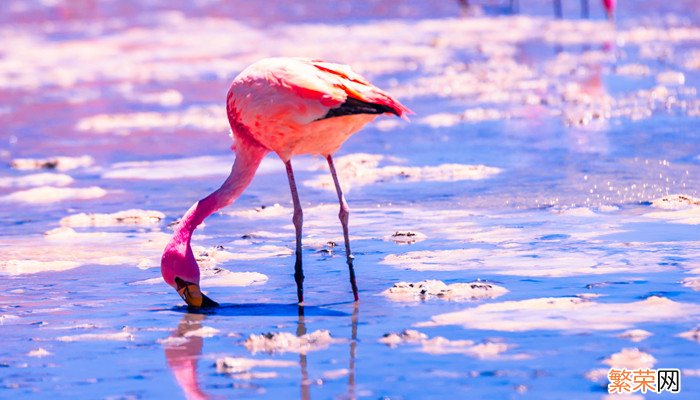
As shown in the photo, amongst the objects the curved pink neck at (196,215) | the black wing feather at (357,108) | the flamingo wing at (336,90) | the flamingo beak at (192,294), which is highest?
the flamingo wing at (336,90)

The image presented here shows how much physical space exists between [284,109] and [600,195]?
101 inches

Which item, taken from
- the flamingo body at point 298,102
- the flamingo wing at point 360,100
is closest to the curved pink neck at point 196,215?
the flamingo body at point 298,102

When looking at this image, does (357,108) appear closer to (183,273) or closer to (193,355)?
(183,273)

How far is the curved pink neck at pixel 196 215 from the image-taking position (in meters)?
5.38

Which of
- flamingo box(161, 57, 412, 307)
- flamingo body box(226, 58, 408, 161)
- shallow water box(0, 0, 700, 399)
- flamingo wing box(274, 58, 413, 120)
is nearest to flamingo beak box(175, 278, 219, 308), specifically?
flamingo box(161, 57, 412, 307)

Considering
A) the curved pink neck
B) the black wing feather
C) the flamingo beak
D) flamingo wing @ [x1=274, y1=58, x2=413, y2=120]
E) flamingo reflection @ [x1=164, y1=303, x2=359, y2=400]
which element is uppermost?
flamingo wing @ [x1=274, y1=58, x2=413, y2=120]

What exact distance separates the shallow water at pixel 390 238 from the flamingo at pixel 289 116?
21cm

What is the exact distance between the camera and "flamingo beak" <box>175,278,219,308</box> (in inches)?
212

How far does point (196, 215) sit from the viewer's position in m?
5.55

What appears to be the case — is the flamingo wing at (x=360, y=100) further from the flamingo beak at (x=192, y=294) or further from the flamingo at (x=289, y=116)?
the flamingo beak at (x=192, y=294)

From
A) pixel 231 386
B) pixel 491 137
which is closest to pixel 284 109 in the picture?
pixel 231 386

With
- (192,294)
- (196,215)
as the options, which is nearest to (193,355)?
(192,294)

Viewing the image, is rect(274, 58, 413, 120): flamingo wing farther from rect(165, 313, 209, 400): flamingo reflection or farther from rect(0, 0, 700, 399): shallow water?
rect(165, 313, 209, 400): flamingo reflection

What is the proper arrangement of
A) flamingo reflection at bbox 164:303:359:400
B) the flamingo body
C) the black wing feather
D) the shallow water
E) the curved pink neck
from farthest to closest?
1. the curved pink neck
2. the flamingo body
3. the black wing feather
4. the shallow water
5. flamingo reflection at bbox 164:303:359:400
